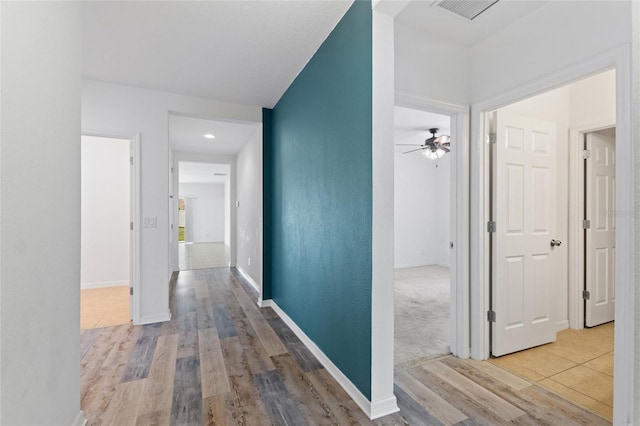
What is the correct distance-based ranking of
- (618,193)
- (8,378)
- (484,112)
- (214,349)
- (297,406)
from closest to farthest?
1. (8,378)
2. (618,193)
3. (297,406)
4. (484,112)
5. (214,349)

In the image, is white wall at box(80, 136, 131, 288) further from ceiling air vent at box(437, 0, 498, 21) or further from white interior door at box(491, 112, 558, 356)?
white interior door at box(491, 112, 558, 356)

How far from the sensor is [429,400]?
1902 mm

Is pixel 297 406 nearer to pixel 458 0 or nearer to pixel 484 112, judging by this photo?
pixel 484 112

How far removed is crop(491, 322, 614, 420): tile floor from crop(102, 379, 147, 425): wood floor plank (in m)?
2.69

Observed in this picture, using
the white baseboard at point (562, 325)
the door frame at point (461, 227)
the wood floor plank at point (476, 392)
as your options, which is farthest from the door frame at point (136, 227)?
the white baseboard at point (562, 325)

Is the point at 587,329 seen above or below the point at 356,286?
below

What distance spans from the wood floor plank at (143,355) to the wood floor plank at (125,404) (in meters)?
0.10

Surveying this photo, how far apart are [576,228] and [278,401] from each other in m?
3.33

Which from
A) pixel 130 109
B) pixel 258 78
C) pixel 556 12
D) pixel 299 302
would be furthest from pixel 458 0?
pixel 130 109

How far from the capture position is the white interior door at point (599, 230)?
10.00 feet

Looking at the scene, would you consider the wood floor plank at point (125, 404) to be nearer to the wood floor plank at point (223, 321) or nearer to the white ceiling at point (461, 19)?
the wood floor plank at point (223, 321)

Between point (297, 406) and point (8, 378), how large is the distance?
1.43 metres

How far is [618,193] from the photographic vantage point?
5.26 feet

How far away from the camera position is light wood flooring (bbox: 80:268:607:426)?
5.70 ft
